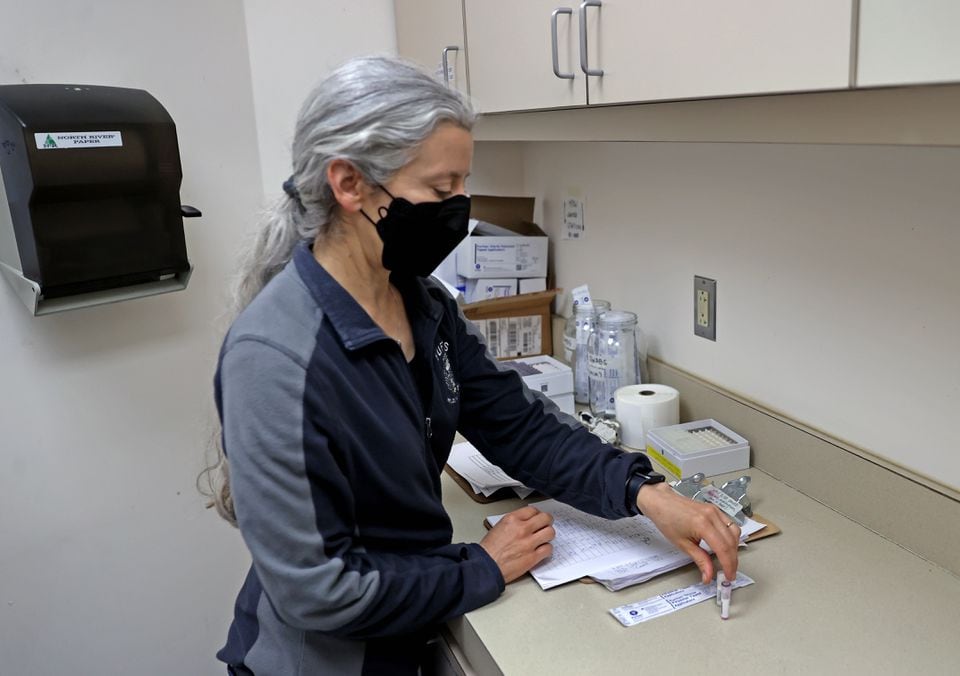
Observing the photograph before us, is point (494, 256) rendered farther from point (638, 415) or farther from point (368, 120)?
point (368, 120)

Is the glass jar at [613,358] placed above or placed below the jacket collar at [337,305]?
below

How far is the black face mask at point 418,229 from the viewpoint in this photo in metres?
1.04

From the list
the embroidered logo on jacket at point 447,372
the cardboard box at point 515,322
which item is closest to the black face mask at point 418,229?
the embroidered logo on jacket at point 447,372

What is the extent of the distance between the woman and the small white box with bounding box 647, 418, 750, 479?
23cm

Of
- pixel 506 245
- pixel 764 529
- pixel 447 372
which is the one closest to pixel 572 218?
pixel 506 245

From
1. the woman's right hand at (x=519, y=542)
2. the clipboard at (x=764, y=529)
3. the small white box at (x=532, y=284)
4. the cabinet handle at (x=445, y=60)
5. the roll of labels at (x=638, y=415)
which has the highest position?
the cabinet handle at (x=445, y=60)

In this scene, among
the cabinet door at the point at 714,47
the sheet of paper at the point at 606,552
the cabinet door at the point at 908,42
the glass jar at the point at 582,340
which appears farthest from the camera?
the glass jar at the point at 582,340

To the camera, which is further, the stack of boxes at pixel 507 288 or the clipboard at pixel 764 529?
the stack of boxes at pixel 507 288

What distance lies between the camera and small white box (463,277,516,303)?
2.05m

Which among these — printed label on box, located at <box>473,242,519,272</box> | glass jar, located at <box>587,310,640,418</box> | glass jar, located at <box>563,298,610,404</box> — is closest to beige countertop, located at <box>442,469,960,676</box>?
glass jar, located at <box>587,310,640,418</box>

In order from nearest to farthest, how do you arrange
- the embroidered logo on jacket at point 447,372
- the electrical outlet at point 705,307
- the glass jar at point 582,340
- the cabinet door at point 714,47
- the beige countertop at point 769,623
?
the cabinet door at point 714,47 → the beige countertop at point 769,623 → the embroidered logo on jacket at point 447,372 → the electrical outlet at point 705,307 → the glass jar at point 582,340

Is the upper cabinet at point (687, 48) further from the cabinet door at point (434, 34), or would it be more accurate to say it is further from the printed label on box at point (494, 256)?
the printed label on box at point (494, 256)

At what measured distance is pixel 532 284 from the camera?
2.10m

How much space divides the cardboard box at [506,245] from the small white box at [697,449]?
705 millimetres
